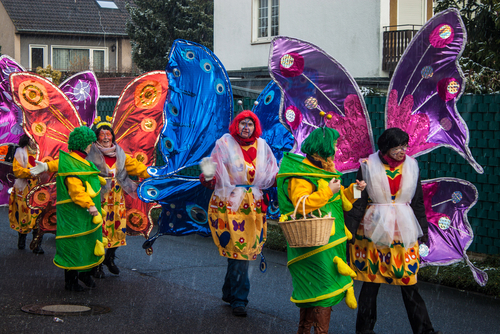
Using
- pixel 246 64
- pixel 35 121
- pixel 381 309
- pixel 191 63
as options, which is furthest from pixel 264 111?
pixel 246 64

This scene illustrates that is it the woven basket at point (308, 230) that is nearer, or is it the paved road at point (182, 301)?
the woven basket at point (308, 230)

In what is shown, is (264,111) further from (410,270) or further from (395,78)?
(410,270)

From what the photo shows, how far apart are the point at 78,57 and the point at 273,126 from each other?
28.1 m

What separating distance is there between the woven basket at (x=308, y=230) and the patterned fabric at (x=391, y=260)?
0.70 meters

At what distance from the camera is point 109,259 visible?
292 inches

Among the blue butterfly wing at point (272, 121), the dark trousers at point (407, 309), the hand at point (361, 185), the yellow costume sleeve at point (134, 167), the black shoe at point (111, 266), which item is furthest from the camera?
the black shoe at point (111, 266)

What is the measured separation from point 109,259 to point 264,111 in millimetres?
2641

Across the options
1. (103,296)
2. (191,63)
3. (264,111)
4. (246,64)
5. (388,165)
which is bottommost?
(103,296)

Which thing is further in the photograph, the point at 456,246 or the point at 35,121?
the point at 35,121

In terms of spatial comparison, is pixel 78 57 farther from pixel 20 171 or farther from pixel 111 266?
pixel 111 266

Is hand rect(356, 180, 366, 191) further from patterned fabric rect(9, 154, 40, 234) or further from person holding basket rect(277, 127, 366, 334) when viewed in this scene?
patterned fabric rect(9, 154, 40, 234)

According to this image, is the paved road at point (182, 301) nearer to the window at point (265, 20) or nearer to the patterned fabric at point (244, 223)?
the patterned fabric at point (244, 223)

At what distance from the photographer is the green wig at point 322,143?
14.4 feet

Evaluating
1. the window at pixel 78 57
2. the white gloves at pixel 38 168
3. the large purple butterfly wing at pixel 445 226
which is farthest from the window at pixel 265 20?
the window at pixel 78 57
